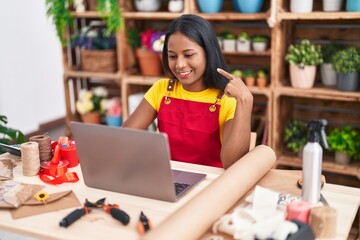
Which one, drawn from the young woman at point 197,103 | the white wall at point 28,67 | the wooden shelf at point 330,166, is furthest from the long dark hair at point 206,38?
the white wall at point 28,67

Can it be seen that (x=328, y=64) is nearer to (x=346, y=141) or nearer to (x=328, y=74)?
(x=328, y=74)

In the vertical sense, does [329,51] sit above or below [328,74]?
above

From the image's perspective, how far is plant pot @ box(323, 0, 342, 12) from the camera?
272 cm

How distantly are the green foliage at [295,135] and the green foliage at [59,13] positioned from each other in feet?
5.93

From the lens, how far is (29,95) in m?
4.49

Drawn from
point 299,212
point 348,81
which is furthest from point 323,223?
point 348,81

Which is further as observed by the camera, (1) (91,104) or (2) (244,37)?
(1) (91,104)

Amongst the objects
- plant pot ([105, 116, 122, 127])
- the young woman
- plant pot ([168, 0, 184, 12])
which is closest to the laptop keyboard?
the young woman

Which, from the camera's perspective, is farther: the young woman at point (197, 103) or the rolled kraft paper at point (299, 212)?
the young woman at point (197, 103)

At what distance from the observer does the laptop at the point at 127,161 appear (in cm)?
125

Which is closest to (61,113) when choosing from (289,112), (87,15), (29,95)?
(29,95)

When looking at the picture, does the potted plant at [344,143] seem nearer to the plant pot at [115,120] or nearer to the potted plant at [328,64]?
the potted plant at [328,64]

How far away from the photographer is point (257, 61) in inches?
130

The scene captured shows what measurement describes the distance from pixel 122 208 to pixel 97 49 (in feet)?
7.93
